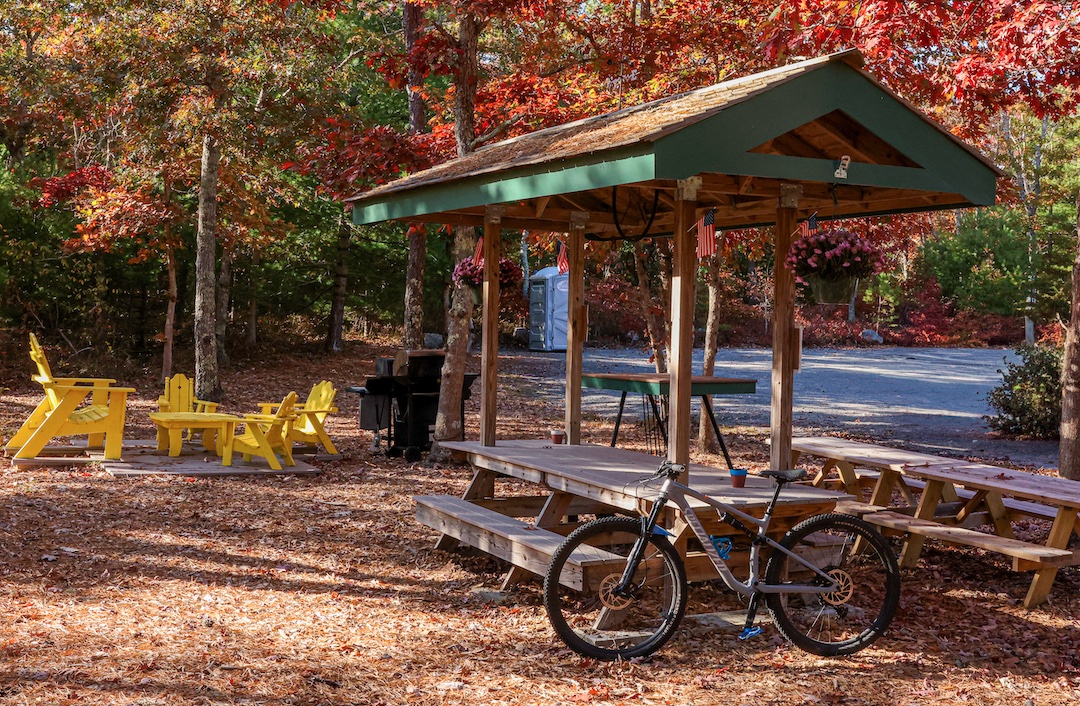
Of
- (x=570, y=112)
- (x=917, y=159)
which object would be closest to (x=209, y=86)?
(x=570, y=112)

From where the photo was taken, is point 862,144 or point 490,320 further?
point 490,320

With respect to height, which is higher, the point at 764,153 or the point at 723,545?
the point at 764,153

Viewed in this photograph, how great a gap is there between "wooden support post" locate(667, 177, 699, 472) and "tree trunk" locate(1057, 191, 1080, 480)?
4.30m

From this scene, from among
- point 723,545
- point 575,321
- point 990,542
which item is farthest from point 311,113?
point 990,542

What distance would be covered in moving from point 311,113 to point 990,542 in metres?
10.4

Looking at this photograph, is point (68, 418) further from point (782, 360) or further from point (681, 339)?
point (782, 360)

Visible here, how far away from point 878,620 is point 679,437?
132 cm

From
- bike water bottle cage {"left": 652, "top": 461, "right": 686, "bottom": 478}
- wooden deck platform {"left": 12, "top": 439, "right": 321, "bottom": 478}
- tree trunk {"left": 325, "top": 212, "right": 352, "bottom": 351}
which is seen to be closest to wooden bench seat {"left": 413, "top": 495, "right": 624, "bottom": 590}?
bike water bottle cage {"left": 652, "top": 461, "right": 686, "bottom": 478}

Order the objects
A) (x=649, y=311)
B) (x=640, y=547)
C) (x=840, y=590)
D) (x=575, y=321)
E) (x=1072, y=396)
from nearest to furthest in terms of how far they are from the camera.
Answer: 1. (x=640, y=547)
2. (x=840, y=590)
3. (x=575, y=321)
4. (x=1072, y=396)
5. (x=649, y=311)

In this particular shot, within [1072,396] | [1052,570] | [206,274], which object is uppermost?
[206,274]

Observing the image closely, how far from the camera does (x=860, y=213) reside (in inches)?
280

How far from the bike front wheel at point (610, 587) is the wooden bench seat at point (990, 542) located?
80.1 inches

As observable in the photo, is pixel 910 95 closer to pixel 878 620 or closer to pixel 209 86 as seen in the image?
pixel 878 620

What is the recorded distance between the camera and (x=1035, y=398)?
13195mm
